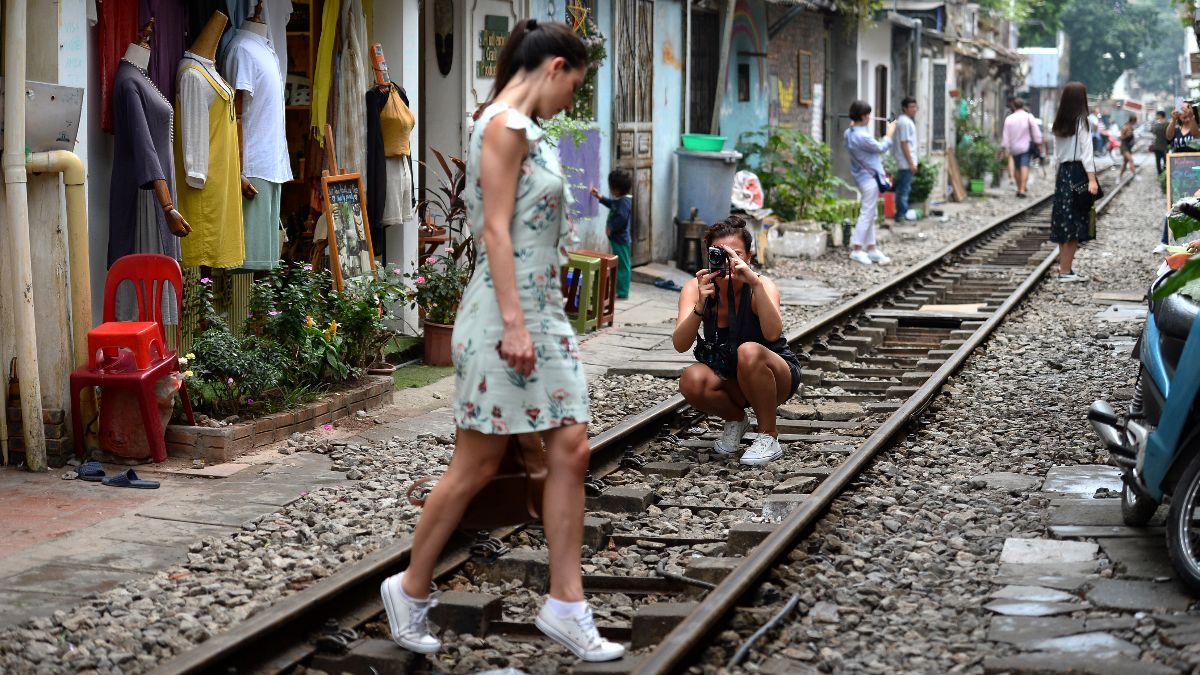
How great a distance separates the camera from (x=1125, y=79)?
121312 millimetres

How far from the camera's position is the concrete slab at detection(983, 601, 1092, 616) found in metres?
5.14

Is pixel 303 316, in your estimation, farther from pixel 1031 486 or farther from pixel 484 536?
pixel 1031 486

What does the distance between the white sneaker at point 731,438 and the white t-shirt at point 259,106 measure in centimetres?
317

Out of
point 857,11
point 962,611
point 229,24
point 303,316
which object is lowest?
point 962,611

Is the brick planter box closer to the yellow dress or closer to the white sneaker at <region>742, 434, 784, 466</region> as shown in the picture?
the yellow dress

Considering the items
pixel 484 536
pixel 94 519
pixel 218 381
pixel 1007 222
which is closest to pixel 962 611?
pixel 484 536

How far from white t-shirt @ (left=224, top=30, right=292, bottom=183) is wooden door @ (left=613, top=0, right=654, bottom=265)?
696 centimetres

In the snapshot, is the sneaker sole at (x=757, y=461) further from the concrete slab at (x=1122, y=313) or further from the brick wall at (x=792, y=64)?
the brick wall at (x=792, y=64)

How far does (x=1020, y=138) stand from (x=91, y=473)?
2753 centimetres

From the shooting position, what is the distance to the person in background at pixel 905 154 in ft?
74.5

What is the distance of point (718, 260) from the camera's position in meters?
7.25

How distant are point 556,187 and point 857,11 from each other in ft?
63.5

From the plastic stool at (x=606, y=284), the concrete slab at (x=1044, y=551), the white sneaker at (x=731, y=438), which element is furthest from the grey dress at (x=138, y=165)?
the plastic stool at (x=606, y=284)

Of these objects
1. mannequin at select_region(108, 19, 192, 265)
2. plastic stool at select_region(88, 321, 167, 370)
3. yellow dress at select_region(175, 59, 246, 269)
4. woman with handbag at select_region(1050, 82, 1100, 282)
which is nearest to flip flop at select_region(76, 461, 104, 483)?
plastic stool at select_region(88, 321, 167, 370)
